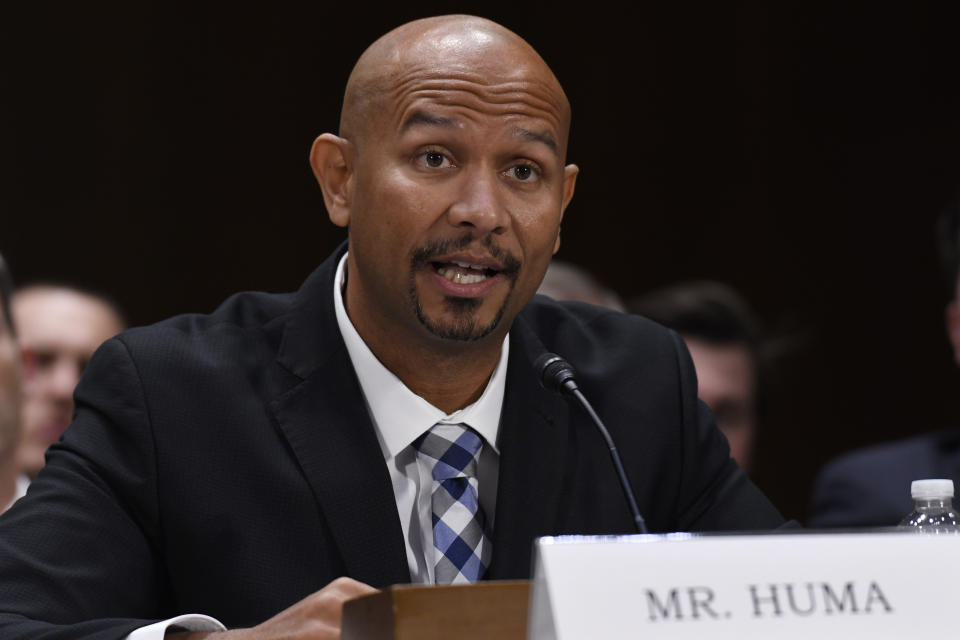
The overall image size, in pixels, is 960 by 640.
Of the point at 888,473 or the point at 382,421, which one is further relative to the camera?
the point at 888,473

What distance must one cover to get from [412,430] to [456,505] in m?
0.13

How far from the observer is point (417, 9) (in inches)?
182

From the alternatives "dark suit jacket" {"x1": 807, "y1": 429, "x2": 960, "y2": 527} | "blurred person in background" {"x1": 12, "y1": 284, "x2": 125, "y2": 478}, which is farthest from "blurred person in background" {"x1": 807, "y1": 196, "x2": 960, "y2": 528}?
"blurred person in background" {"x1": 12, "y1": 284, "x2": 125, "y2": 478}

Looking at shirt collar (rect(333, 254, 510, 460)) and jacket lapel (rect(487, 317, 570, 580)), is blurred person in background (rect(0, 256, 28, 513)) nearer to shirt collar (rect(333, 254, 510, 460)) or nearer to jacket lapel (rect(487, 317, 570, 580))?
shirt collar (rect(333, 254, 510, 460))

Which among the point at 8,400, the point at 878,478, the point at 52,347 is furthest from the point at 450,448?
the point at 52,347

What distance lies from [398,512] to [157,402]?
358mm

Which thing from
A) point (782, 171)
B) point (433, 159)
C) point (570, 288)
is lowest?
point (570, 288)

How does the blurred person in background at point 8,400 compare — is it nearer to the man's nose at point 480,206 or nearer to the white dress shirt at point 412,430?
the white dress shirt at point 412,430

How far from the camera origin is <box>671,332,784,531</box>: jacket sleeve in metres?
1.96

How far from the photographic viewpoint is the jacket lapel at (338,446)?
1719mm

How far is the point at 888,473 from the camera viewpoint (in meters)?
3.43

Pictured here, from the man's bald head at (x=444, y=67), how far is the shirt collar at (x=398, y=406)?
12.0 inches

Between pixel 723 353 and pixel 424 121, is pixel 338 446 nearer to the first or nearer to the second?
pixel 424 121

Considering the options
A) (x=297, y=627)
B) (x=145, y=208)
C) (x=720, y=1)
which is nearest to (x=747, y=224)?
(x=720, y=1)
